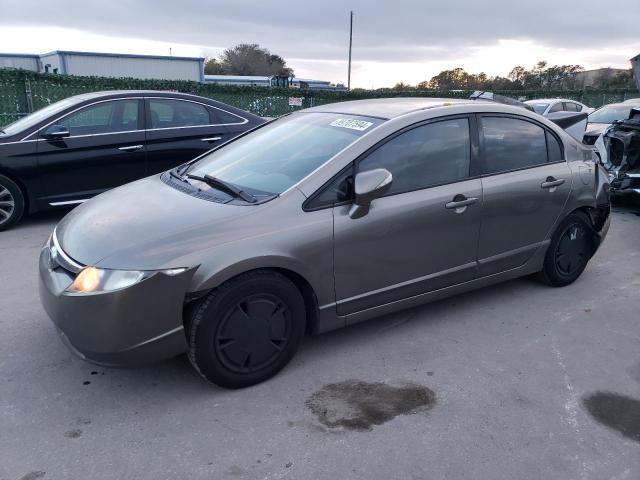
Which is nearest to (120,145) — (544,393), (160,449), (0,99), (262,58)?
(160,449)

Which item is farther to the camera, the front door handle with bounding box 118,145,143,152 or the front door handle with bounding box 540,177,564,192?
the front door handle with bounding box 118,145,143,152

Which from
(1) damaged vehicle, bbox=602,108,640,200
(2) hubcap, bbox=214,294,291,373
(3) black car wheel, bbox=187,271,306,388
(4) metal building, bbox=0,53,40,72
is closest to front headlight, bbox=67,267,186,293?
(3) black car wheel, bbox=187,271,306,388

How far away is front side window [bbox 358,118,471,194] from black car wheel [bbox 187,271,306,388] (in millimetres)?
987

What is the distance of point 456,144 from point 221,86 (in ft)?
41.2

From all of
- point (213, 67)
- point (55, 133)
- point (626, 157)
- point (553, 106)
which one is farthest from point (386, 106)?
point (213, 67)

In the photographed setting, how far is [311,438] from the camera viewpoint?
2.68 m

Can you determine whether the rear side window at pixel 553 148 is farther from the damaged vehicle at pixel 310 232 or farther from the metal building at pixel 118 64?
the metal building at pixel 118 64

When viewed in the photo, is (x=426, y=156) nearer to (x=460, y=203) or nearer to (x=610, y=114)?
(x=460, y=203)

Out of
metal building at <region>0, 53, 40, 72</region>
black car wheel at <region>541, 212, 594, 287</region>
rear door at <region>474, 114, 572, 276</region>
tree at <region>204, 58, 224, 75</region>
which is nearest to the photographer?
rear door at <region>474, 114, 572, 276</region>

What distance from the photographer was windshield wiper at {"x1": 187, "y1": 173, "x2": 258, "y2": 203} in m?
3.24

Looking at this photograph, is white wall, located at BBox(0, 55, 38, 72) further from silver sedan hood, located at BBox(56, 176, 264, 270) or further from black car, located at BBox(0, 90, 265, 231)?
silver sedan hood, located at BBox(56, 176, 264, 270)

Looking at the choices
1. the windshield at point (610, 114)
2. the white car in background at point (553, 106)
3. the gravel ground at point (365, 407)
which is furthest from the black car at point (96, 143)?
the white car in background at point (553, 106)

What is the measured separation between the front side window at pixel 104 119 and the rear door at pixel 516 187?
15.0 feet

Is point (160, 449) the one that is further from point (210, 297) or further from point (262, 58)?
point (262, 58)
